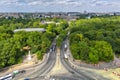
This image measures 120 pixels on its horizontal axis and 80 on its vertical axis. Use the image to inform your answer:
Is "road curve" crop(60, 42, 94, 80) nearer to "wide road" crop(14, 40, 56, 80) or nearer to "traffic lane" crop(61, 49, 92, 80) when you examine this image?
"traffic lane" crop(61, 49, 92, 80)

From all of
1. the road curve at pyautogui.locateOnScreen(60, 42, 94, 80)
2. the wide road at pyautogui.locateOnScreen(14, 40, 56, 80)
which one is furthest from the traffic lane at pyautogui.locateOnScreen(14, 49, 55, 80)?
the road curve at pyautogui.locateOnScreen(60, 42, 94, 80)

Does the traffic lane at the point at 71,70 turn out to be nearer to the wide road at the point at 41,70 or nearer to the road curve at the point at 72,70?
the road curve at the point at 72,70

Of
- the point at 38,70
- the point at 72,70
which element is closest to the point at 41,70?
the point at 38,70

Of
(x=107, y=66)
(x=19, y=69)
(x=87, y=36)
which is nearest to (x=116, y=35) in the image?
(x=87, y=36)

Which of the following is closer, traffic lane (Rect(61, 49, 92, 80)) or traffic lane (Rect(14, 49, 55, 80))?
traffic lane (Rect(61, 49, 92, 80))

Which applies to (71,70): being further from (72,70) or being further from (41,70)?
(41,70)

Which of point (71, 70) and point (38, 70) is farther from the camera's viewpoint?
point (71, 70)

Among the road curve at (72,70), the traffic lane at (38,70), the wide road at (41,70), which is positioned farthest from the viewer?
the traffic lane at (38,70)

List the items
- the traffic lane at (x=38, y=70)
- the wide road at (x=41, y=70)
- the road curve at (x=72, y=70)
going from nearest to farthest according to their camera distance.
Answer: the wide road at (x=41, y=70) → the road curve at (x=72, y=70) → the traffic lane at (x=38, y=70)

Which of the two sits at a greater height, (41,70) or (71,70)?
(41,70)

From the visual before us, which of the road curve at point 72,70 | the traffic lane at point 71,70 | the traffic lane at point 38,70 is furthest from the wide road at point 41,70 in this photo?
the traffic lane at point 71,70

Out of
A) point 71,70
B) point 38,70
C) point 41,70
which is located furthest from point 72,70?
point 38,70

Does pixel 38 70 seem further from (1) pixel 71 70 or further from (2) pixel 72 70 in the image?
(2) pixel 72 70
